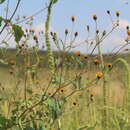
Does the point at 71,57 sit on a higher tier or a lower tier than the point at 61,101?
higher

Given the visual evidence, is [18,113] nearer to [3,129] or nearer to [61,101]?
[3,129]

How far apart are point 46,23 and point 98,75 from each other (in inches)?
13.6

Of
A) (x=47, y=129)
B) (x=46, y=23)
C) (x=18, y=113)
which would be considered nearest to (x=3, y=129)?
(x=18, y=113)

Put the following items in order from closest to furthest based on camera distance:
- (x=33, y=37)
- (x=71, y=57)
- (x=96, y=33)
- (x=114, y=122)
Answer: (x=71, y=57), (x=96, y=33), (x=33, y=37), (x=114, y=122)

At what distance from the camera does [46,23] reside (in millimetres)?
1651

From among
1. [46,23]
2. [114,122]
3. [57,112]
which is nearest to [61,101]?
[57,112]

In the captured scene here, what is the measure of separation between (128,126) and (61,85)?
118 centimetres

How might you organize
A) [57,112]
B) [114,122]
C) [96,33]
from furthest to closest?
[114,122]
[96,33]
[57,112]

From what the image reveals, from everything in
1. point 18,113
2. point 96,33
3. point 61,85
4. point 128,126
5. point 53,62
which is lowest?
point 128,126

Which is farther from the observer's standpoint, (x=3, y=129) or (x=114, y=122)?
(x=114, y=122)

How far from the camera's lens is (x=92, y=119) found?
2.78 meters

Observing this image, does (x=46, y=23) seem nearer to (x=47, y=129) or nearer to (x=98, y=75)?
(x=98, y=75)

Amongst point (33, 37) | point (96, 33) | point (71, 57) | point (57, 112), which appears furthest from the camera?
point (33, 37)

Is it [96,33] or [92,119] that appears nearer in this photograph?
[96,33]
